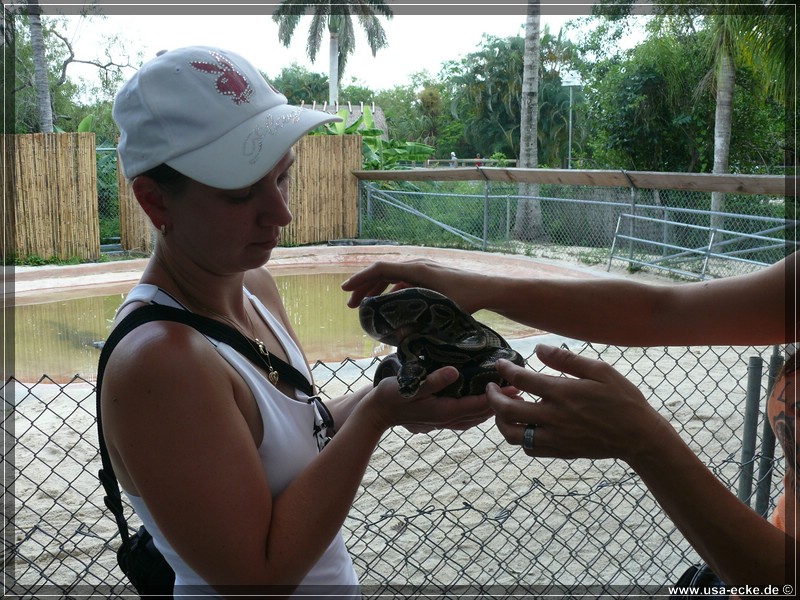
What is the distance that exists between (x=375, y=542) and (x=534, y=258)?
1102cm

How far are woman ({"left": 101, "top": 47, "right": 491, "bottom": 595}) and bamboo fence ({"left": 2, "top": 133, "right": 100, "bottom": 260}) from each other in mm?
14735

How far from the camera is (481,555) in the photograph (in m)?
4.15

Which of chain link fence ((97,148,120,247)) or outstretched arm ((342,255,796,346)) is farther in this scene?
chain link fence ((97,148,120,247))

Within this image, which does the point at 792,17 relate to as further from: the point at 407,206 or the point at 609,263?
the point at 407,206

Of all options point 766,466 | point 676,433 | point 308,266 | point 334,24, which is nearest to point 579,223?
point 308,266

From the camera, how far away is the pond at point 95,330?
28.8ft

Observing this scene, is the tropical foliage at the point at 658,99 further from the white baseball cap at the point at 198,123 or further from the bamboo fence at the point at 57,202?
the white baseball cap at the point at 198,123

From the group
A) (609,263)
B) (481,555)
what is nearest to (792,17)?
(609,263)

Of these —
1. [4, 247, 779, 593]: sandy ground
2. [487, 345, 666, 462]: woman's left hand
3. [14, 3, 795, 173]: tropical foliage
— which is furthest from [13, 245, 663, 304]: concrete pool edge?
[487, 345, 666, 462]: woman's left hand

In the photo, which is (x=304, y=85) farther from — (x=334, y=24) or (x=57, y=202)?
(x=57, y=202)

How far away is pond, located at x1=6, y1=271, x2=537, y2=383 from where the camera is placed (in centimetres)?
877

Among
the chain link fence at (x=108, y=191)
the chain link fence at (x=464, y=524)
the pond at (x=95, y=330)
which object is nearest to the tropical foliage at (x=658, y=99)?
the chain link fence at (x=108, y=191)

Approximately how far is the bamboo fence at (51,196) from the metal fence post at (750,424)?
48.0 ft

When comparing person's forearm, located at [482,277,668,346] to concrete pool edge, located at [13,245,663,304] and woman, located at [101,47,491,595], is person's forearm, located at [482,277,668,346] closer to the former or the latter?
woman, located at [101,47,491,595]
